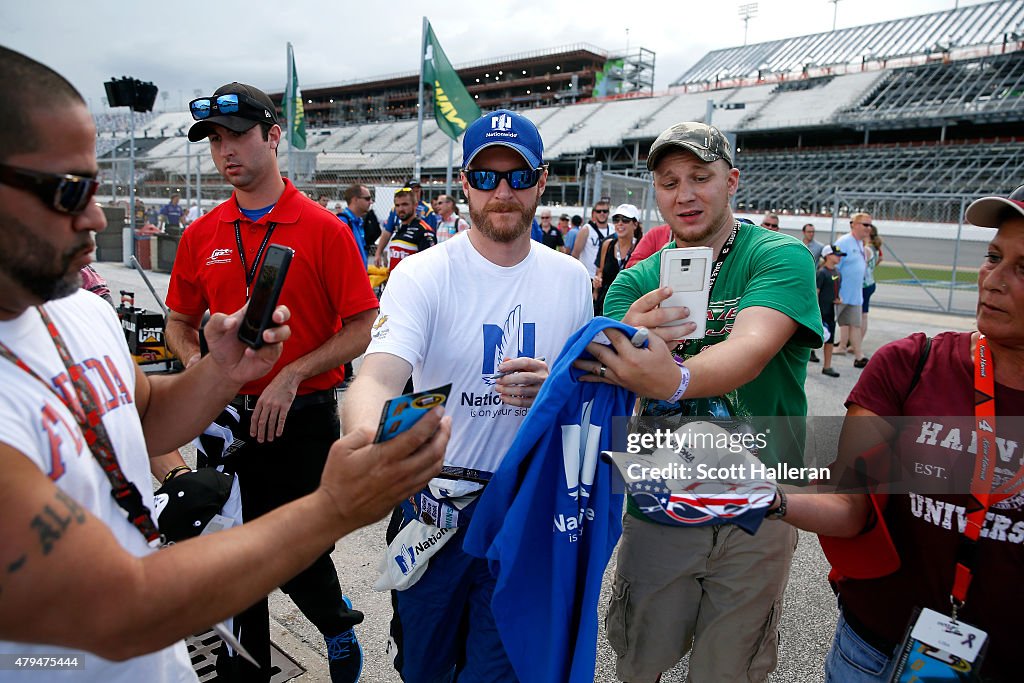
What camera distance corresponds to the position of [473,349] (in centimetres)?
214

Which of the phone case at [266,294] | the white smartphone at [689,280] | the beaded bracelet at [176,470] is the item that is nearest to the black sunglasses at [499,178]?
the white smartphone at [689,280]

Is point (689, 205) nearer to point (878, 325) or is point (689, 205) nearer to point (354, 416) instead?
point (354, 416)

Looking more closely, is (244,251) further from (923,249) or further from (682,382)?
(923,249)

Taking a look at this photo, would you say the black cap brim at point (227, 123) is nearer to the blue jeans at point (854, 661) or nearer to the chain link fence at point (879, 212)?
the blue jeans at point (854, 661)

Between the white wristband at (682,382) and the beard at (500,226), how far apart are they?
86 cm

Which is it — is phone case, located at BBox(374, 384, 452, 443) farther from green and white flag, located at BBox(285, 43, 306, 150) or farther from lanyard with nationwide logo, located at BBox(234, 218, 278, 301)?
green and white flag, located at BBox(285, 43, 306, 150)

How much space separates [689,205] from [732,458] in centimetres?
93

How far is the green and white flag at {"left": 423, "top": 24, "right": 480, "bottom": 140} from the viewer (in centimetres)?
1456

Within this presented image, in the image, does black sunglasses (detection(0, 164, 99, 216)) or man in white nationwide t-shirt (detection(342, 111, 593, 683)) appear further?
man in white nationwide t-shirt (detection(342, 111, 593, 683))

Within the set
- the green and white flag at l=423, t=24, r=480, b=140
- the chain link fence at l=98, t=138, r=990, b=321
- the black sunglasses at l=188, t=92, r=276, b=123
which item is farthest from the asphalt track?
the green and white flag at l=423, t=24, r=480, b=140

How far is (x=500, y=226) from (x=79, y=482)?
1473 mm

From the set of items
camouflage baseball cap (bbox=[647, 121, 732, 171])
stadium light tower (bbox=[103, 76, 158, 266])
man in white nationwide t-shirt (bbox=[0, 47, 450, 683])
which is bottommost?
man in white nationwide t-shirt (bbox=[0, 47, 450, 683])

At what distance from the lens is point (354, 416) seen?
65.8 inches

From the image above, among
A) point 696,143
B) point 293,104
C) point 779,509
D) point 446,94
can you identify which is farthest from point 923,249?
point 779,509
